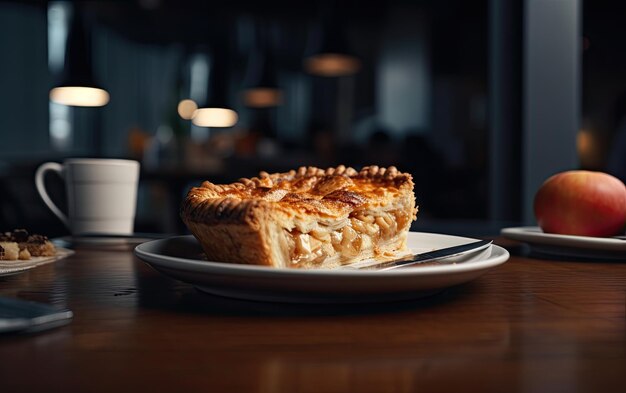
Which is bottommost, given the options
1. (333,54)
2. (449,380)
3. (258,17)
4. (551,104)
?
(449,380)

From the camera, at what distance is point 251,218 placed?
2.40 feet

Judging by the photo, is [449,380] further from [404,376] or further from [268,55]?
[268,55]

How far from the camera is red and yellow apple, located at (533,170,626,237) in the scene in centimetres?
126

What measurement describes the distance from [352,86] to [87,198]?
405 inches

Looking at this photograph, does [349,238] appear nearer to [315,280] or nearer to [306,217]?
[306,217]

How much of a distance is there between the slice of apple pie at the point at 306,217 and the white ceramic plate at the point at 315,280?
79 millimetres

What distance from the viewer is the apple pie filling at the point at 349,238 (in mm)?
849

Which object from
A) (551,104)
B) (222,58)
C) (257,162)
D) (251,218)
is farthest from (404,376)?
(222,58)

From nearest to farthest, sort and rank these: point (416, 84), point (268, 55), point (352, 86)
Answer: point (268, 55) → point (416, 84) → point (352, 86)

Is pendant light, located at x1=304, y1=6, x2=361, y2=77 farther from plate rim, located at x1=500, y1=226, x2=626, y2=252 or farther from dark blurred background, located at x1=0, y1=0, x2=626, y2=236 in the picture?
plate rim, located at x1=500, y1=226, x2=626, y2=252

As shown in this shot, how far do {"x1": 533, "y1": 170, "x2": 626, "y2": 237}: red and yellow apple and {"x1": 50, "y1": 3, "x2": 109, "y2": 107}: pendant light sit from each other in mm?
4244

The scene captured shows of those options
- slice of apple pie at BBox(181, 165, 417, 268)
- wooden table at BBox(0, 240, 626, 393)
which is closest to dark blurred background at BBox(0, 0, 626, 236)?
slice of apple pie at BBox(181, 165, 417, 268)

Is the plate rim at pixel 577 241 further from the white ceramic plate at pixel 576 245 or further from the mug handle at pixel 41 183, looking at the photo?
the mug handle at pixel 41 183

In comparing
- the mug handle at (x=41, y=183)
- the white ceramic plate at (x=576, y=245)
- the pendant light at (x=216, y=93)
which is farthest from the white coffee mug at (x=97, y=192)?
the pendant light at (x=216, y=93)
